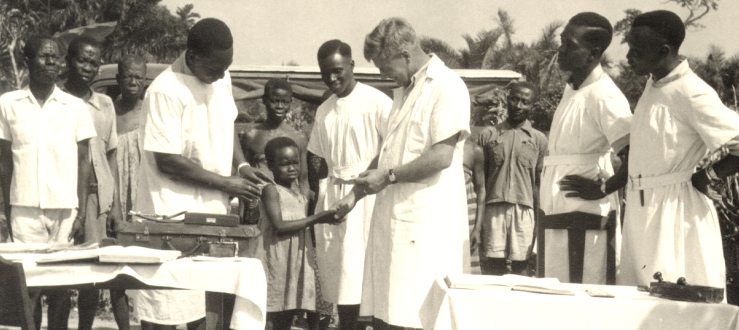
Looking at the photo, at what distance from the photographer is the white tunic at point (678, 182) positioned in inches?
144

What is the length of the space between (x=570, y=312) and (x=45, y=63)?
3.69m

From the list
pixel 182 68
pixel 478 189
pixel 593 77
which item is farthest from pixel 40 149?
pixel 478 189

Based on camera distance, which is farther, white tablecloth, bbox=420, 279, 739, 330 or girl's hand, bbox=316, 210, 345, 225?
girl's hand, bbox=316, 210, 345, 225

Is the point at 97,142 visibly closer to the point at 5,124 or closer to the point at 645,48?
the point at 5,124

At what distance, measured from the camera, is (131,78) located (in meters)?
6.56

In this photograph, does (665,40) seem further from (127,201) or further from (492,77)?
(492,77)

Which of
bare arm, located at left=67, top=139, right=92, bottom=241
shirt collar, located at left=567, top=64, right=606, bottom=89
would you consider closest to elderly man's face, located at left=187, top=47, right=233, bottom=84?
bare arm, located at left=67, top=139, right=92, bottom=241

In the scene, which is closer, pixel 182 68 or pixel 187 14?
pixel 182 68

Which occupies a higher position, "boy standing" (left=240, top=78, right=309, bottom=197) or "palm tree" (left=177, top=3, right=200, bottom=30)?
"palm tree" (left=177, top=3, right=200, bottom=30)

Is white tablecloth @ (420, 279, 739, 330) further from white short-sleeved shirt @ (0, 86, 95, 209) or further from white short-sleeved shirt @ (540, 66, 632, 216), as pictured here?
white short-sleeved shirt @ (0, 86, 95, 209)

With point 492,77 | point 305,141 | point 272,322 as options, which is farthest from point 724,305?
point 492,77

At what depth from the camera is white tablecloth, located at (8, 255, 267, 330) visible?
126 inches

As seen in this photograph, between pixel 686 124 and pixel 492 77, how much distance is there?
5905 mm

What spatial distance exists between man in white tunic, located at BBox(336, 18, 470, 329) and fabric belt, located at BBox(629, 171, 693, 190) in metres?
0.92
